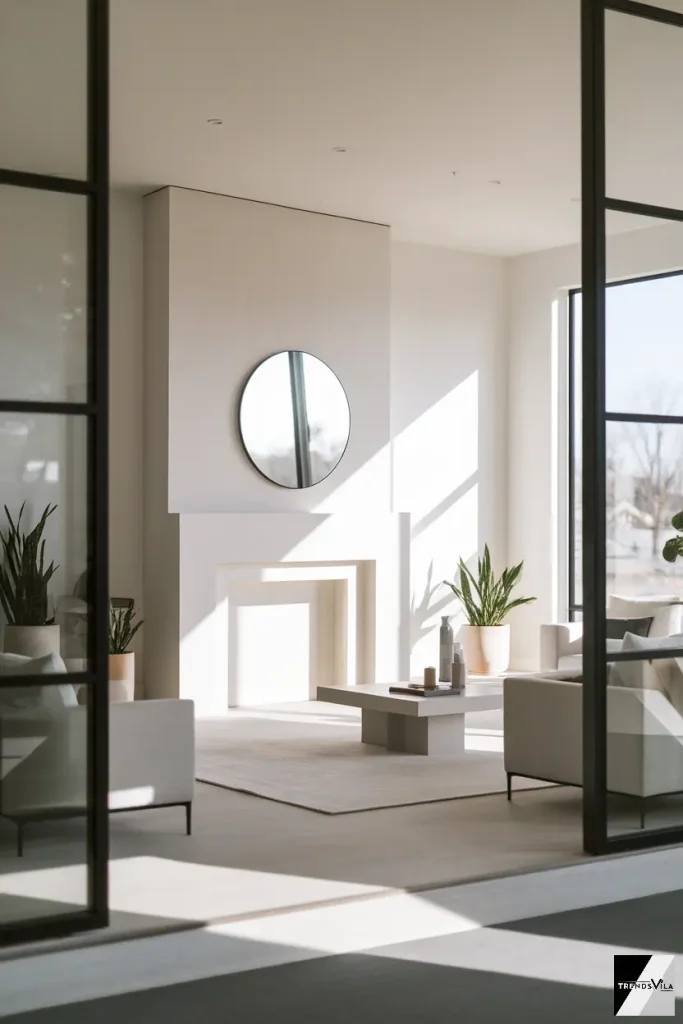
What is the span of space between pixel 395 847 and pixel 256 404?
4.66 meters

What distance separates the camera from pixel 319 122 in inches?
285

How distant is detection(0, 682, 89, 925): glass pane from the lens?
387cm

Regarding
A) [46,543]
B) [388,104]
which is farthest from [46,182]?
[388,104]

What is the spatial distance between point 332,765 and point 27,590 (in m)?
3.17

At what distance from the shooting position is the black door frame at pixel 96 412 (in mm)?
3967

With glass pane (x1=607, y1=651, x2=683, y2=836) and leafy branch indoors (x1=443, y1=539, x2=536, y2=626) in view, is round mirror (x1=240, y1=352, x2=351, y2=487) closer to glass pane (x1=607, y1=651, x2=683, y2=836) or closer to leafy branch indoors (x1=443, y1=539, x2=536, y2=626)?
leafy branch indoors (x1=443, y1=539, x2=536, y2=626)

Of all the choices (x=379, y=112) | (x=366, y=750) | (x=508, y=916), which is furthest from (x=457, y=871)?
(x=379, y=112)

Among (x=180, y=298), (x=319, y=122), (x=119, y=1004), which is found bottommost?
(x=119, y=1004)

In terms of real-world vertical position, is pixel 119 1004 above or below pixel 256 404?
below

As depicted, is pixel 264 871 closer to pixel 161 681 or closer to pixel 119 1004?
pixel 119 1004

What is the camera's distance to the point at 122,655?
8312 mm

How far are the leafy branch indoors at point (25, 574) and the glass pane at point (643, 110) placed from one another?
264cm

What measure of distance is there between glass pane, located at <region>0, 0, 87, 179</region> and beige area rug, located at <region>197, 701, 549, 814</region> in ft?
10.1

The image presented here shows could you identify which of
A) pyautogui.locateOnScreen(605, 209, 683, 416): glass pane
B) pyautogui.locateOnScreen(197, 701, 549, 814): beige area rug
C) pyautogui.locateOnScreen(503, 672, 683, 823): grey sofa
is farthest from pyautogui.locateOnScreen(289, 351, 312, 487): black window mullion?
pyautogui.locateOnScreen(605, 209, 683, 416): glass pane
